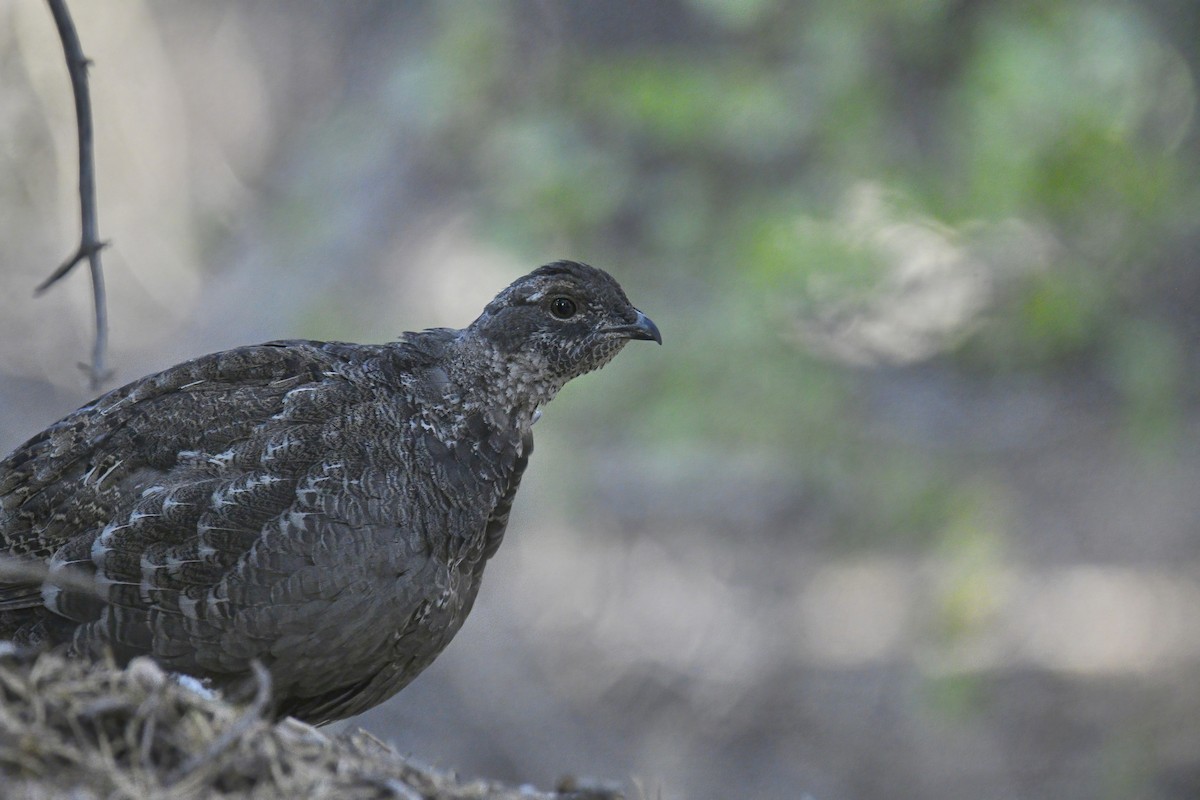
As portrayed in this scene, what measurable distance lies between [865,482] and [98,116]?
845 centimetres

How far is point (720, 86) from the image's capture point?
37.5ft

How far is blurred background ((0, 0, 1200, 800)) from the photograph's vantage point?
360 inches

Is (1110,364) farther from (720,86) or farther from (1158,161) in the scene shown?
(720,86)

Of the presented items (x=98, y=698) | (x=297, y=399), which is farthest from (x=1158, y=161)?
(x=98, y=698)

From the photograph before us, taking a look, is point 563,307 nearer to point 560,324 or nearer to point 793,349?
point 560,324

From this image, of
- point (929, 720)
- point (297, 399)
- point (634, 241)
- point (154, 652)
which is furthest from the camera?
point (634, 241)

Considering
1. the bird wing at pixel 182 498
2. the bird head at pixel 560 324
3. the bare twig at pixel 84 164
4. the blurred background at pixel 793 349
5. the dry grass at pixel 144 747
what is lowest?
the dry grass at pixel 144 747

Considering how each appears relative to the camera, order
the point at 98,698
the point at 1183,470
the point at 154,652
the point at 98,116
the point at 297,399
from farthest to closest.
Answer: the point at 98,116, the point at 1183,470, the point at 297,399, the point at 154,652, the point at 98,698

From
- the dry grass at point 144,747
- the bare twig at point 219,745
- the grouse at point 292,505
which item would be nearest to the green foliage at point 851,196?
the grouse at point 292,505

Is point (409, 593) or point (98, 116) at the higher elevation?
point (98, 116)

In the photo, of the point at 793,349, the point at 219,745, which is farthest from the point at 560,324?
the point at 793,349

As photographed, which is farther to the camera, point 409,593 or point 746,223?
point 746,223

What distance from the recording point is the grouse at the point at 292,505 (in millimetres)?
3922

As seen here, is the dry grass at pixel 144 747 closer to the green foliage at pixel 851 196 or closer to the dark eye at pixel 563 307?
the dark eye at pixel 563 307
